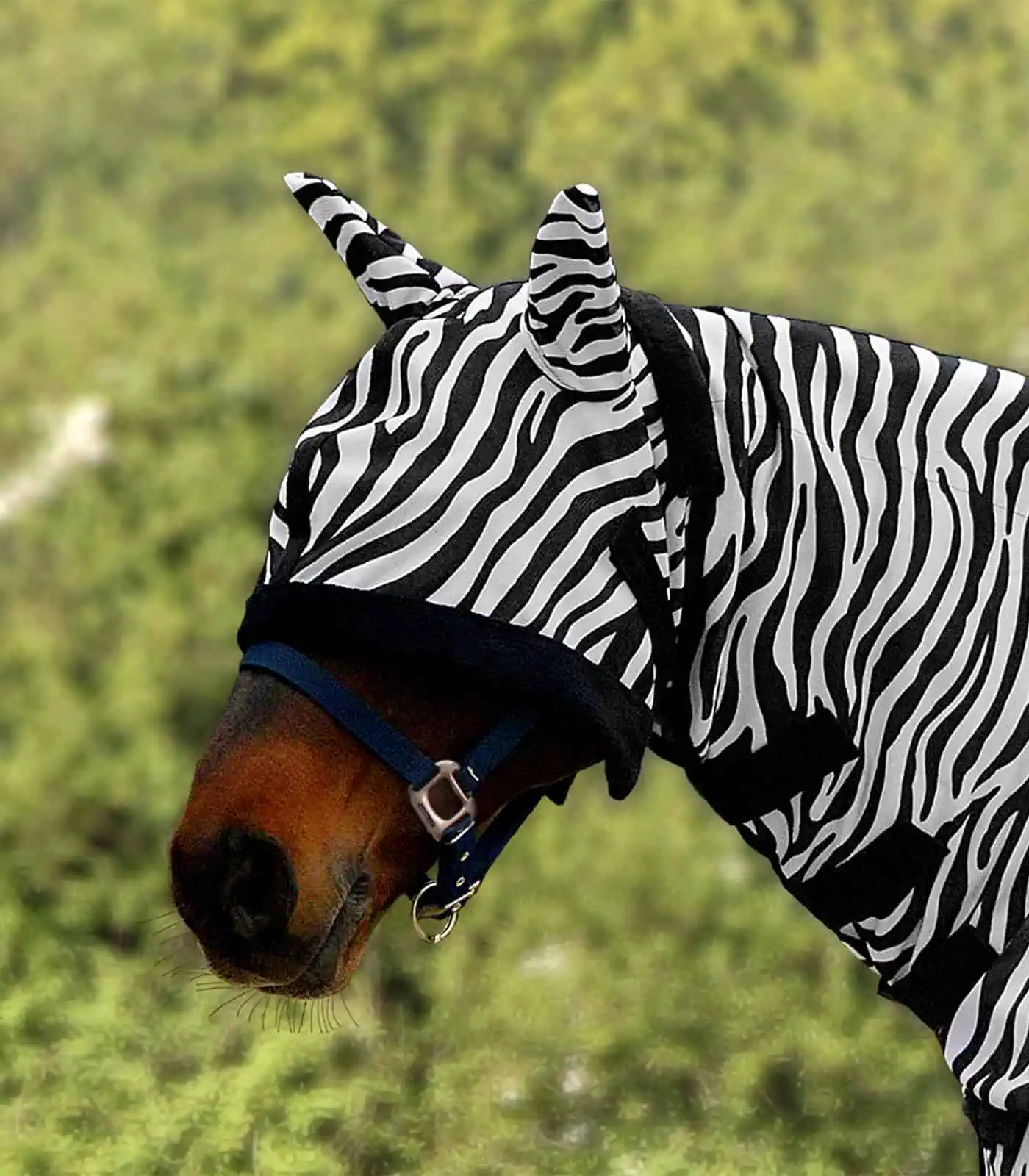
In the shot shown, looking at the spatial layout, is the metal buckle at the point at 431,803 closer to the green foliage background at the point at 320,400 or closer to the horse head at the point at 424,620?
the horse head at the point at 424,620

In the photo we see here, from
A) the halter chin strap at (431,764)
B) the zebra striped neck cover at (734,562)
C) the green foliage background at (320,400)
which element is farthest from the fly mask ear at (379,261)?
the green foliage background at (320,400)

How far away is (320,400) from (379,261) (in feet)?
11.3

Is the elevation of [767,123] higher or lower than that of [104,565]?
higher

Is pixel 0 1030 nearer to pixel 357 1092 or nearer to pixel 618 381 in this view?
pixel 357 1092

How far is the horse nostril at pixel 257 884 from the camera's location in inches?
34.0

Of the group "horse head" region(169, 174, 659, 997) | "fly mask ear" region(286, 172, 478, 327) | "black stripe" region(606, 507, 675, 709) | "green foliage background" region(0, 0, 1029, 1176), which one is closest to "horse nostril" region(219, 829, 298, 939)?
"horse head" region(169, 174, 659, 997)

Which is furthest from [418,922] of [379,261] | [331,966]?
[379,261]

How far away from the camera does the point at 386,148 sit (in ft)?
16.8

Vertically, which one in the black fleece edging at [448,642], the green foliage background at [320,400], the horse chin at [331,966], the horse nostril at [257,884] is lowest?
the green foliage background at [320,400]

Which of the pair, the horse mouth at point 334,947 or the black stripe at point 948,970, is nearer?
the horse mouth at point 334,947

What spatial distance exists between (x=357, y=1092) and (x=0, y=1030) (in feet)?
1.87

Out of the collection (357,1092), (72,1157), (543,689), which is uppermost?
(543,689)

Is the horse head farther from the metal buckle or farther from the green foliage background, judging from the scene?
the green foliage background

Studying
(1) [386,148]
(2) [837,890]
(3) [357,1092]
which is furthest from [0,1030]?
(1) [386,148]
